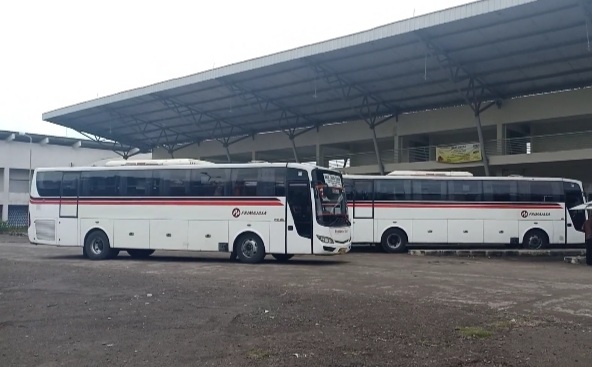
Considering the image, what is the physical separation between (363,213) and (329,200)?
595 centimetres

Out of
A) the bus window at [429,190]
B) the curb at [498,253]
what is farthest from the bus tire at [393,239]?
the bus window at [429,190]

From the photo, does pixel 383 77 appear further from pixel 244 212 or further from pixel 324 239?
pixel 324 239

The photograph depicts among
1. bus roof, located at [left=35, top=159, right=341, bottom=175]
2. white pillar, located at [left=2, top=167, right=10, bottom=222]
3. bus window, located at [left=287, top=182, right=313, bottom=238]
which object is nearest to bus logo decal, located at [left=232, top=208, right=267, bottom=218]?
bus window, located at [left=287, top=182, right=313, bottom=238]

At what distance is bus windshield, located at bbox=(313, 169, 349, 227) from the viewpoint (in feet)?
56.7

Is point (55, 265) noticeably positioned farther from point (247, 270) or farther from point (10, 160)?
point (10, 160)

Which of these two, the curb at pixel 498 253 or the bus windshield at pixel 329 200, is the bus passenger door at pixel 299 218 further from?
the curb at pixel 498 253

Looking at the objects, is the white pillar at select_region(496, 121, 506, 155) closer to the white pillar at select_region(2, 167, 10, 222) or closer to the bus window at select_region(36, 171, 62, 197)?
the bus window at select_region(36, 171, 62, 197)

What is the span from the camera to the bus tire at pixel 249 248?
17.8 m

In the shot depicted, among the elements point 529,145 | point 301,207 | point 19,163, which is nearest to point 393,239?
point 301,207

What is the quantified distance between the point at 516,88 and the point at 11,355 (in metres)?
27.3

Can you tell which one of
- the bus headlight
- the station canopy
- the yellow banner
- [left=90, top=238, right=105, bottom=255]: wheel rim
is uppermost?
the station canopy

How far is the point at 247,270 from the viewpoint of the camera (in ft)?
51.2

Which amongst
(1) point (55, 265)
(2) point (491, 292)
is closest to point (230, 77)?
(1) point (55, 265)

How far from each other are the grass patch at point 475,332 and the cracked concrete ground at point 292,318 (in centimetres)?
1
